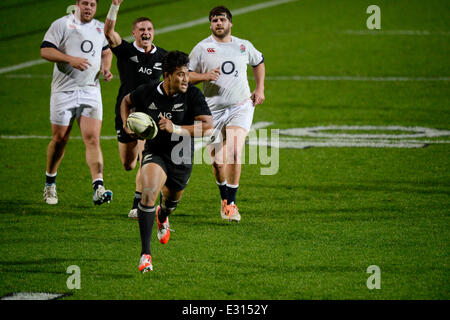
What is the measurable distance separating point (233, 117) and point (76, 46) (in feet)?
7.05

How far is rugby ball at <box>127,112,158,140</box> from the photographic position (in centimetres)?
782

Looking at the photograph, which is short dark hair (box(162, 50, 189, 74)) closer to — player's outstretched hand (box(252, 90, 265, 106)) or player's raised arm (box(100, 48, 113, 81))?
player's outstretched hand (box(252, 90, 265, 106))

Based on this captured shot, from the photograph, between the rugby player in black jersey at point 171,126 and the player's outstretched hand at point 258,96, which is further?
the player's outstretched hand at point 258,96

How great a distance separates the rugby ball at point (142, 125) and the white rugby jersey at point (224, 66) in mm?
2396

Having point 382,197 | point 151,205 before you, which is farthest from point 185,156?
point 382,197

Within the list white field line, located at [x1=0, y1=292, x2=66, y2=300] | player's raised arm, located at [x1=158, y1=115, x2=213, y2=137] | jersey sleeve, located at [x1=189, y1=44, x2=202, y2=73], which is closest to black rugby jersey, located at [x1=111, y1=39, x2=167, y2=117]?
jersey sleeve, located at [x1=189, y1=44, x2=202, y2=73]

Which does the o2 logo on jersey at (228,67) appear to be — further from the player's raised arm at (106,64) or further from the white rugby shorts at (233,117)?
the player's raised arm at (106,64)

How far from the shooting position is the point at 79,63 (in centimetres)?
1031

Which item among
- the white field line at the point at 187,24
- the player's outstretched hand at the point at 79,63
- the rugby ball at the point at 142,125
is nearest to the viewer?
the rugby ball at the point at 142,125

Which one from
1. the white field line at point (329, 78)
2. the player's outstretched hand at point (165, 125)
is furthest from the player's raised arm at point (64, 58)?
the white field line at point (329, 78)

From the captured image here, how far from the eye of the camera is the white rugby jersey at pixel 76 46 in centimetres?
1061

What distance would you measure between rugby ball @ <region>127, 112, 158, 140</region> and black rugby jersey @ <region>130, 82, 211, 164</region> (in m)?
0.29

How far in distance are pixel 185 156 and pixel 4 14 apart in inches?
870
